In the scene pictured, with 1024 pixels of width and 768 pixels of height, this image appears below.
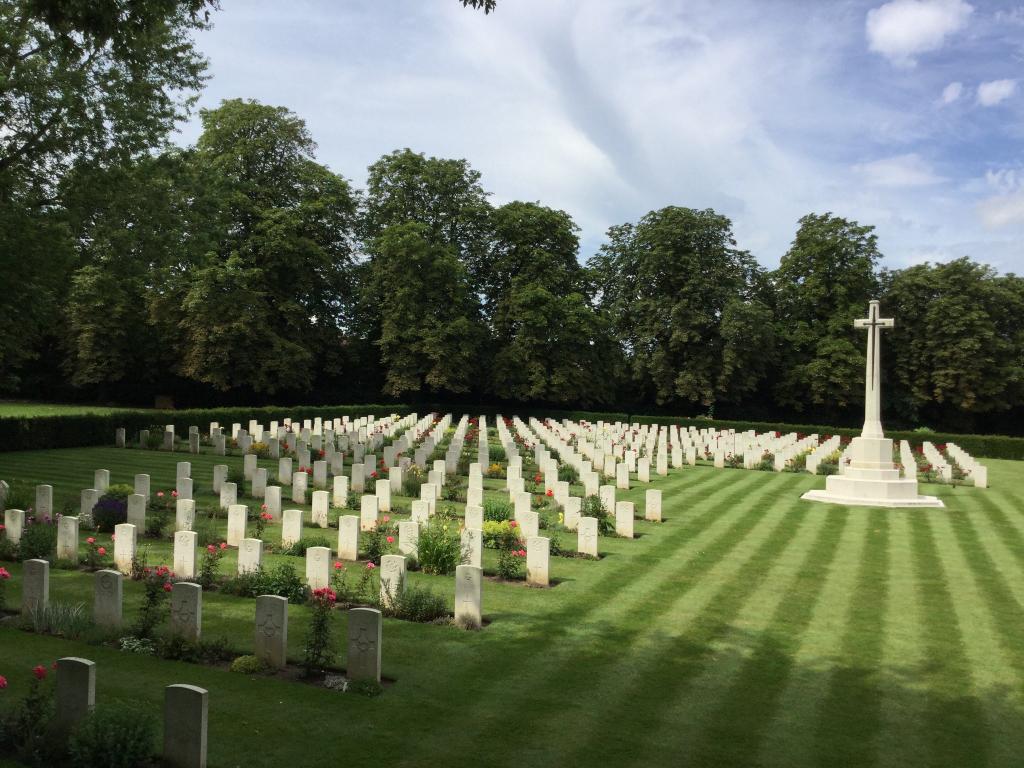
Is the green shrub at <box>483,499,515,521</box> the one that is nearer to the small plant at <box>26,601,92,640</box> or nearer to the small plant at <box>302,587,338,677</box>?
the small plant at <box>302,587,338,677</box>

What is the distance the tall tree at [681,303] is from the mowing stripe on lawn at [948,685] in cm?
3462

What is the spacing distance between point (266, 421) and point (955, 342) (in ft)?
123

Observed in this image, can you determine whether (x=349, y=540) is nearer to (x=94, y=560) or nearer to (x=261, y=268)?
(x=94, y=560)

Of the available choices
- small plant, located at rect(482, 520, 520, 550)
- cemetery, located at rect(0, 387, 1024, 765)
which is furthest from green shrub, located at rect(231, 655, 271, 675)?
small plant, located at rect(482, 520, 520, 550)

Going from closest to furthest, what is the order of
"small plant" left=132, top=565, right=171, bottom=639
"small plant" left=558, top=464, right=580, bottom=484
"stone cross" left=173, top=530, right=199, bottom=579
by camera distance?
1. "small plant" left=132, top=565, right=171, bottom=639
2. "stone cross" left=173, top=530, right=199, bottom=579
3. "small plant" left=558, top=464, right=580, bottom=484

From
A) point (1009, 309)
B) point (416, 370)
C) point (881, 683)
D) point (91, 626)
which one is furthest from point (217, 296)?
point (1009, 309)

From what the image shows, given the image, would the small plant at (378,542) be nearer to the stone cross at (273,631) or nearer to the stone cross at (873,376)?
the stone cross at (273,631)

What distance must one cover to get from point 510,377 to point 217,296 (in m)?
16.4

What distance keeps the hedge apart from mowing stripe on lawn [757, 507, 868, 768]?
72.3 ft

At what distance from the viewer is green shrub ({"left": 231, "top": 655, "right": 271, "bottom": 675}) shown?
6.93 meters

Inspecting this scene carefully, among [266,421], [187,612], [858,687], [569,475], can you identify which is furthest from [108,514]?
[266,421]

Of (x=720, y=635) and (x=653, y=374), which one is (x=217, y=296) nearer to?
(x=653, y=374)

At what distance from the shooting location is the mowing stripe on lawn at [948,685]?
5.84m

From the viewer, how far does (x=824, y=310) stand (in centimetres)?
4766
